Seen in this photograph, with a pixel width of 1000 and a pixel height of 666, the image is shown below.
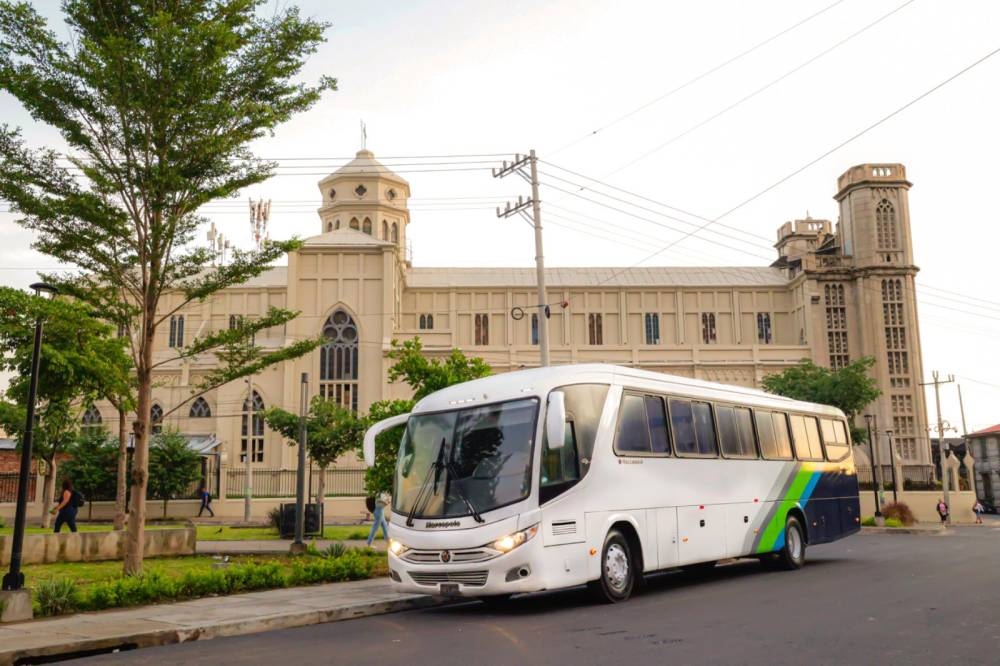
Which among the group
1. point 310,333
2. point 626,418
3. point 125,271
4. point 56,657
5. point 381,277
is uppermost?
point 381,277

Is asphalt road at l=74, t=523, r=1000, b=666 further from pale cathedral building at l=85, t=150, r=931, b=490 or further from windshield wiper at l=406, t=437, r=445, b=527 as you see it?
pale cathedral building at l=85, t=150, r=931, b=490

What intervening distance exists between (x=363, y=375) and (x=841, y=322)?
37273 mm

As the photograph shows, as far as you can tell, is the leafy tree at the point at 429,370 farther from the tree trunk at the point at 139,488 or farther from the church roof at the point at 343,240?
the church roof at the point at 343,240

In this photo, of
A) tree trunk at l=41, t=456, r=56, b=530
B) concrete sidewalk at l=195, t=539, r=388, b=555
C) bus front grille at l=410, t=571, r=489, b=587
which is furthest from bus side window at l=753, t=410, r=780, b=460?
tree trunk at l=41, t=456, r=56, b=530

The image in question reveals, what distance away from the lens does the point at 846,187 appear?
209 ft

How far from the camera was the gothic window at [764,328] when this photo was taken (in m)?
65.2

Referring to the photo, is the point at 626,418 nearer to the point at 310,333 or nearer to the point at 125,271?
the point at 125,271

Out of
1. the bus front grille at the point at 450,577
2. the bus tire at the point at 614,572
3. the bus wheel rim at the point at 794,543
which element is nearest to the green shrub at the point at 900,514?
the bus wheel rim at the point at 794,543

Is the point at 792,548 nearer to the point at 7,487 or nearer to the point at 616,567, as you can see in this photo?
the point at 616,567

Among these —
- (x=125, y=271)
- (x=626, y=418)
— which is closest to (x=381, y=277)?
(x=125, y=271)

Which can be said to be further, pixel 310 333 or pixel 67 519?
pixel 310 333

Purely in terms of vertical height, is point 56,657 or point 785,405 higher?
point 785,405

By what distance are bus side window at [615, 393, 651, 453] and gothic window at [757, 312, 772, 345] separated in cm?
5580

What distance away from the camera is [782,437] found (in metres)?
15.7
